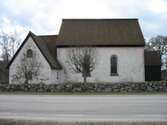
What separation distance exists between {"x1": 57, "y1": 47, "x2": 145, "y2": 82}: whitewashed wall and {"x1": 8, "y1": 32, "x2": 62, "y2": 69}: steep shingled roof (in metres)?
1.43

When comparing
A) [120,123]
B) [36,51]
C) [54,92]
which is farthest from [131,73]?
[120,123]

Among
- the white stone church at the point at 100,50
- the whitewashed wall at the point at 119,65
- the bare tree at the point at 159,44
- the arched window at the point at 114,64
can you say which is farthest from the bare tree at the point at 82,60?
the bare tree at the point at 159,44

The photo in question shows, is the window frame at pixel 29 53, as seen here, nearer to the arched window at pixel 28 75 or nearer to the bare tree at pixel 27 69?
the bare tree at pixel 27 69

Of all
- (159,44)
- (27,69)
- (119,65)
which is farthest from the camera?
(159,44)

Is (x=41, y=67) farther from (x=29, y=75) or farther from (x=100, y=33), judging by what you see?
(x=100, y=33)

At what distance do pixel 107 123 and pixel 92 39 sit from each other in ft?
155

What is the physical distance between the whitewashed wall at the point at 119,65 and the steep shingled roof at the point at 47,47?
143 cm

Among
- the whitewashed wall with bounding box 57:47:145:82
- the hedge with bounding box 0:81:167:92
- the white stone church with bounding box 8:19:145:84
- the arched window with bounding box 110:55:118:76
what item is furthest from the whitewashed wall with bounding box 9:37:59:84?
the hedge with bounding box 0:81:167:92

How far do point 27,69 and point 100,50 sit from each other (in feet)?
39.5

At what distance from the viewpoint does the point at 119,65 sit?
61688 mm

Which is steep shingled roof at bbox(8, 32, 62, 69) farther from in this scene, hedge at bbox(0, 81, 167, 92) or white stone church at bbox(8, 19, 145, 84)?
hedge at bbox(0, 81, 167, 92)

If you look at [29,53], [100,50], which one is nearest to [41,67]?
[29,53]

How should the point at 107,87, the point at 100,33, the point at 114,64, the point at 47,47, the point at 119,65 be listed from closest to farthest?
the point at 107,87 < the point at 119,65 < the point at 114,64 < the point at 47,47 < the point at 100,33

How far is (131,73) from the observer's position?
61.7 meters
